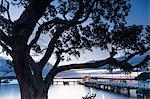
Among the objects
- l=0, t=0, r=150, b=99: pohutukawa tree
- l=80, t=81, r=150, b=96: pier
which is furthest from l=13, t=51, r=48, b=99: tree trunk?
l=80, t=81, r=150, b=96: pier

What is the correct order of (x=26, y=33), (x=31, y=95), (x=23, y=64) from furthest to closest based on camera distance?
(x=31, y=95), (x=23, y=64), (x=26, y=33)

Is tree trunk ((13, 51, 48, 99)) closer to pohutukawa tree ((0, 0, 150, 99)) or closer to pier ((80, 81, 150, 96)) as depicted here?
pohutukawa tree ((0, 0, 150, 99))

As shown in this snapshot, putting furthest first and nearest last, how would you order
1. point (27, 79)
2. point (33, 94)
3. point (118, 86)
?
1. point (118, 86)
2. point (33, 94)
3. point (27, 79)

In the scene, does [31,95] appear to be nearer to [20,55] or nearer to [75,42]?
[20,55]

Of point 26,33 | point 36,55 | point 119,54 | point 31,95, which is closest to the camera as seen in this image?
point 26,33

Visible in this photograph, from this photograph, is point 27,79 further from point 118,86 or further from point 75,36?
point 118,86

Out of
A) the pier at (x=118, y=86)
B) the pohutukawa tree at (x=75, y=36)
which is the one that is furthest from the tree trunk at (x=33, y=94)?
the pier at (x=118, y=86)

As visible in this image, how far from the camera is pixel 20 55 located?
2445 mm

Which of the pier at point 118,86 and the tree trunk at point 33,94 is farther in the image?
the pier at point 118,86

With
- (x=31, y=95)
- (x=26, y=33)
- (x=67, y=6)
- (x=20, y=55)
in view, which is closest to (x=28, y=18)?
(x=26, y=33)

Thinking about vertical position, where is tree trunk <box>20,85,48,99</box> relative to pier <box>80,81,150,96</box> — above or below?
above

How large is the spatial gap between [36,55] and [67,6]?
72 cm

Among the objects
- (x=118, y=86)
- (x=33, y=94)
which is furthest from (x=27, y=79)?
(x=118, y=86)

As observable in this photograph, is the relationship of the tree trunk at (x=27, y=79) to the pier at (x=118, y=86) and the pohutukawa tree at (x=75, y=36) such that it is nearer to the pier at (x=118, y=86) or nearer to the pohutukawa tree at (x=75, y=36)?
the pohutukawa tree at (x=75, y=36)
